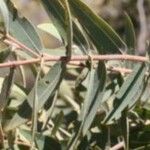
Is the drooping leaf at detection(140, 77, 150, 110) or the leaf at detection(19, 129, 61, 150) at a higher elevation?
the drooping leaf at detection(140, 77, 150, 110)

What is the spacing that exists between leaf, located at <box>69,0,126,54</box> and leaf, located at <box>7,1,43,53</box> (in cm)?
9

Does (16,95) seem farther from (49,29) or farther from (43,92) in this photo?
(43,92)

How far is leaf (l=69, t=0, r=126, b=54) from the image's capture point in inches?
39.7

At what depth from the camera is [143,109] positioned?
1274 millimetres

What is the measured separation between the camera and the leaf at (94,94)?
40.3 inches

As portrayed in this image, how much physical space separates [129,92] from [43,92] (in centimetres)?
17

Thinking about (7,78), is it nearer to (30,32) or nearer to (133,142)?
(30,32)

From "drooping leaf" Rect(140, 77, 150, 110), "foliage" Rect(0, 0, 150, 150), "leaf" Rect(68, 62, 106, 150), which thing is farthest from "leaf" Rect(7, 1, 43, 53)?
"drooping leaf" Rect(140, 77, 150, 110)

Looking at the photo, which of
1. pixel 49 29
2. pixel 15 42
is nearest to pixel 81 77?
pixel 49 29

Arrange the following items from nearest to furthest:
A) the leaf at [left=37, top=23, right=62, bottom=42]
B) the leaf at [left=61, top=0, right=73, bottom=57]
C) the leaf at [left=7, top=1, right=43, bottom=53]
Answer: the leaf at [left=61, top=0, right=73, bottom=57] < the leaf at [left=7, top=1, right=43, bottom=53] < the leaf at [left=37, top=23, right=62, bottom=42]

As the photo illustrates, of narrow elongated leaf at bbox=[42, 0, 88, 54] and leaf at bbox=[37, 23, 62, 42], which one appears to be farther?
leaf at bbox=[37, 23, 62, 42]

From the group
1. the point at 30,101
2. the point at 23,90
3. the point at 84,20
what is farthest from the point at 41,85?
the point at 23,90

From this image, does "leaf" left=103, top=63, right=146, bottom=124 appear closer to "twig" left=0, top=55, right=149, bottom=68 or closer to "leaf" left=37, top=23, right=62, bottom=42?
"twig" left=0, top=55, right=149, bottom=68

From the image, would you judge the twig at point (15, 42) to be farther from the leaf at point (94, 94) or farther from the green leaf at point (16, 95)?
the green leaf at point (16, 95)
